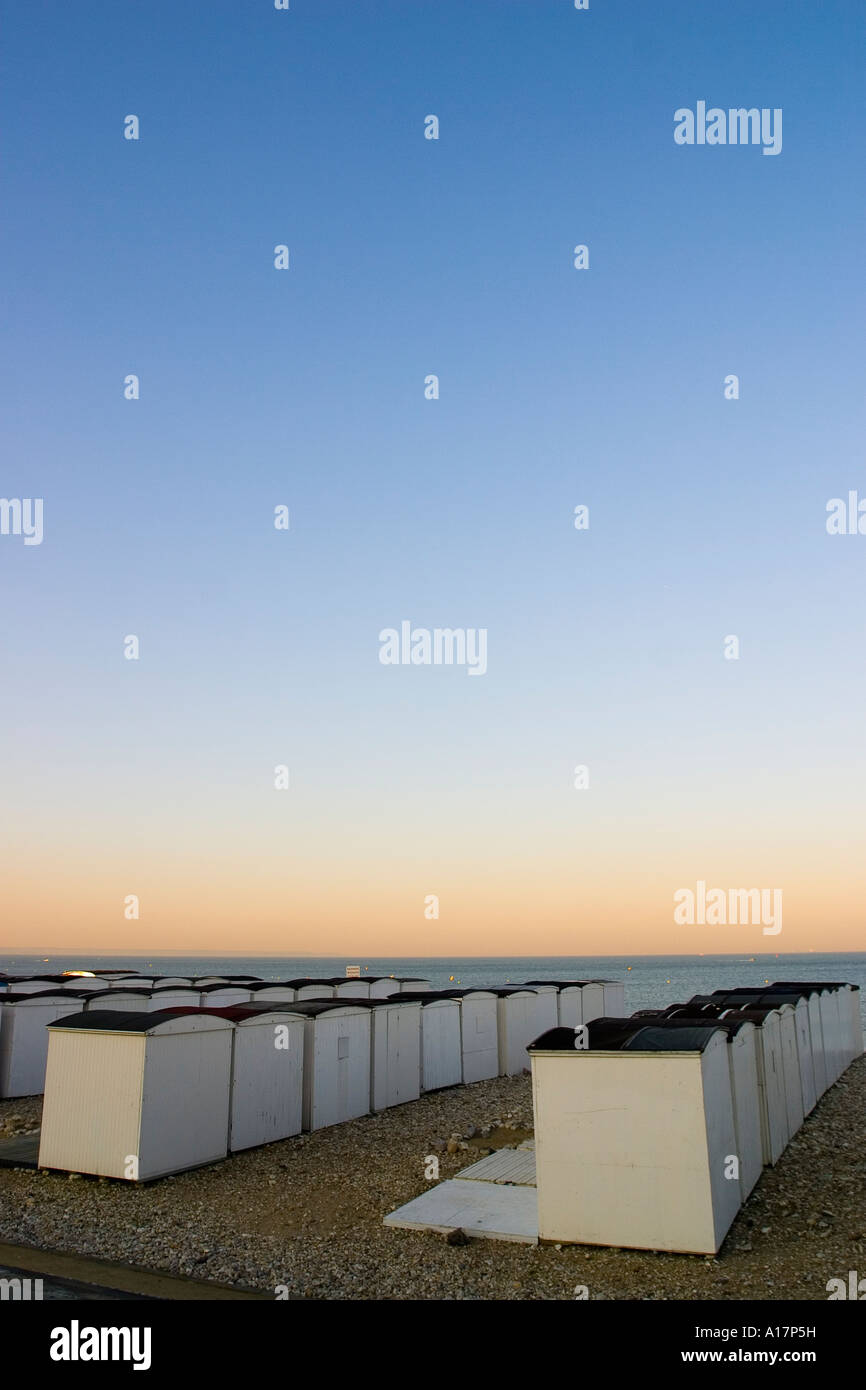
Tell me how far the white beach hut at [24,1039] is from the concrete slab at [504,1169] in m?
12.0

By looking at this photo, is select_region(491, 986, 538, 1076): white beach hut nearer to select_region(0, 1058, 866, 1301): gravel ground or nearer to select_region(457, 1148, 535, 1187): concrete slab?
select_region(0, 1058, 866, 1301): gravel ground

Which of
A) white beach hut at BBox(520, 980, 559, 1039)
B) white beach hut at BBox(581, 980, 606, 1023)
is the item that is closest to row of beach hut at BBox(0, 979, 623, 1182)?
white beach hut at BBox(520, 980, 559, 1039)

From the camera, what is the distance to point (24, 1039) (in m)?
24.1

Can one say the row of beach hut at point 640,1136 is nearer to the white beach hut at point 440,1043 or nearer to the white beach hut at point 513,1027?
the white beach hut at point 440,1043

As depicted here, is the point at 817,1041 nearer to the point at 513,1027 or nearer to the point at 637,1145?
the point at 513,1027

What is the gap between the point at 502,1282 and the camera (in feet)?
35.5

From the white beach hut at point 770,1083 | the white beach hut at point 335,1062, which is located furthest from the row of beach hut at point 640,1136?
the white beach hut at point 335,1062

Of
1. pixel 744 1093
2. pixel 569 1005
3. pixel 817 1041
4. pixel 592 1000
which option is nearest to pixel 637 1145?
pixel 744 1093

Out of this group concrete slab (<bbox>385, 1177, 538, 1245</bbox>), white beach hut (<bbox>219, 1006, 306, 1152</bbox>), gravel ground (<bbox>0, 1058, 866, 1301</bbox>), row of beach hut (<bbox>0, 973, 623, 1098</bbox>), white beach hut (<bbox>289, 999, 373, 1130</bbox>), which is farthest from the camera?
row of beach hut (<bbox>0, 973, 623, 1098</bbox>)

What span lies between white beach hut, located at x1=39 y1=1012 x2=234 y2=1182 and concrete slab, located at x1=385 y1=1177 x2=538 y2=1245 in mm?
A: 4397

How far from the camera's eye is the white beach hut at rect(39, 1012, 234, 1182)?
51.6 feet

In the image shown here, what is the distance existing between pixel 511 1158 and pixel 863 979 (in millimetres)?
149216
